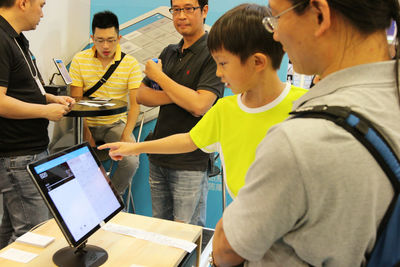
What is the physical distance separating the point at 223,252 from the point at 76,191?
0.67 metres

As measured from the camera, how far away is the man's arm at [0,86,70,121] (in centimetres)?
192

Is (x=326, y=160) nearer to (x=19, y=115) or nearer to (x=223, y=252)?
(x=223, y=252)

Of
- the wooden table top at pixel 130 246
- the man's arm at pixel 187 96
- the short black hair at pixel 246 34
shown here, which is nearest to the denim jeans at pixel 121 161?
the man's arm at pixel 187 96

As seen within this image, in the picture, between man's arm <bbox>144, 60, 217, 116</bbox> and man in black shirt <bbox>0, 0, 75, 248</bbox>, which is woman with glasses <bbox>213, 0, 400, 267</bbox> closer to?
man's arm <bbox>144, 60, 217, 116</bbox>

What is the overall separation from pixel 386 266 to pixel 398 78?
32 centimetres

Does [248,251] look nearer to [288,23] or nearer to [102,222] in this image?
[288,23]

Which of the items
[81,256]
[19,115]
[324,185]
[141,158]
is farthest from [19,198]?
Result: [324,185]

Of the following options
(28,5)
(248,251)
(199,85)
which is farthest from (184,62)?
(248,251)

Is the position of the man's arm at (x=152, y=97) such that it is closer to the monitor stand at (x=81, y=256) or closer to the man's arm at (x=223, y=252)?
the monitor stand at (x=81, y=256)

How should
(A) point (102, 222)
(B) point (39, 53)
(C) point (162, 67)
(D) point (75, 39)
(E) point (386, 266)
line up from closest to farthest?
(E) point (386, 266) < (A) point (102, 222) < (C) point (162, 67) < (B) point (39, 53) < (D) point (75, 39)

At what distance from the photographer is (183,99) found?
1.99 m

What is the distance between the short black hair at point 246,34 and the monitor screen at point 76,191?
0.66m

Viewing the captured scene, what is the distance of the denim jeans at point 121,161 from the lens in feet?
10.6

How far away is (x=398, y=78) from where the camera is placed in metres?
0.62
